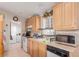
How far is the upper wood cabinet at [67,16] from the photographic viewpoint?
2.69 m

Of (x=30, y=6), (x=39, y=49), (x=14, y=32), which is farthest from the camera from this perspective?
(x=14, y=32)

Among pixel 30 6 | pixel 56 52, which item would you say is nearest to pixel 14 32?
pixel 30 6

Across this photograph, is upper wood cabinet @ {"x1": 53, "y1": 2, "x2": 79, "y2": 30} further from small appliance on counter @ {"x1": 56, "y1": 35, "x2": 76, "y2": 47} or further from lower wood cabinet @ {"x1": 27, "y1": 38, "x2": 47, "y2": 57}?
lower wood cabinet @ {"x1": 27, "y1": 38, "x2": 47, "y2": 57}

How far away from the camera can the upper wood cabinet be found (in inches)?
106

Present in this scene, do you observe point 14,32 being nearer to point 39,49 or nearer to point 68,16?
point 39,49

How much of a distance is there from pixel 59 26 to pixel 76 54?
4.00 ft

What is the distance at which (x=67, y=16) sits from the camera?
2955 millimetres

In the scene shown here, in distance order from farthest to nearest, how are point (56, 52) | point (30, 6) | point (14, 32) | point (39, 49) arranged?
point (14, 32), point (30, 6), point (39, 49), point (56, 52)

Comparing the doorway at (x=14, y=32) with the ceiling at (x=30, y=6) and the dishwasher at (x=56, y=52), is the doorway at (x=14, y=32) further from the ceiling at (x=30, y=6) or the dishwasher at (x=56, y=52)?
the dishwasher at (x=56, y=52)

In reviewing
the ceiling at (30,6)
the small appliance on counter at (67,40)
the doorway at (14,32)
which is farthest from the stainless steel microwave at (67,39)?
the doorway at (14,32)

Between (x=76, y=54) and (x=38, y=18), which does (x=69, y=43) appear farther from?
(x=38, y=18)

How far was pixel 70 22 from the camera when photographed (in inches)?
111

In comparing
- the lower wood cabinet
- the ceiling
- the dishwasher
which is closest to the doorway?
the ceiling

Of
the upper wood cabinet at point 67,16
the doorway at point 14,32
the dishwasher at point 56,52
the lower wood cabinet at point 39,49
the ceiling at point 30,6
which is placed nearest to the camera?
the dishwasher at point 56,52
